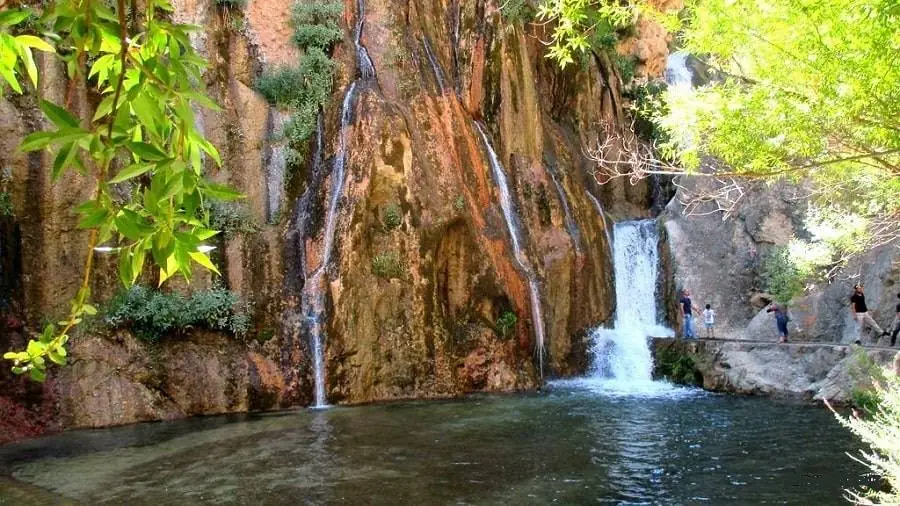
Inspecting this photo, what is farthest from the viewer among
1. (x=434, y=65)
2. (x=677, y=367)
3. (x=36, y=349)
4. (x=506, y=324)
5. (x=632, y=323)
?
(x=632, y=323)

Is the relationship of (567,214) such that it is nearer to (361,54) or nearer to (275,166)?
(361,54)

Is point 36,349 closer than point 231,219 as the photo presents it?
Yes

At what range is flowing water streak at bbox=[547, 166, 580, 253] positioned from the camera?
2095 cm

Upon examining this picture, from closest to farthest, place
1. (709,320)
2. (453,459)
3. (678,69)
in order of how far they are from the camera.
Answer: (453,459)
(709,320)
(678,69)

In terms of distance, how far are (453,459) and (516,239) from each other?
35.6ft

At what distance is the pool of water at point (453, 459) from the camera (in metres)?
7.56

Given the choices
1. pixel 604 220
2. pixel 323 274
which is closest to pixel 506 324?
pixel 323 274

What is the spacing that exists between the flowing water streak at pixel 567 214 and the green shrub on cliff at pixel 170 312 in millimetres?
10784

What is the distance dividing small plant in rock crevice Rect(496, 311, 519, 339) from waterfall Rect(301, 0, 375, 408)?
453 cm

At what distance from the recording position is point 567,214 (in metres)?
21.4

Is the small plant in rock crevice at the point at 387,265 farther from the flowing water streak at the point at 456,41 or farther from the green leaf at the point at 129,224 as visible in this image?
the green leaf at the point at 129,224

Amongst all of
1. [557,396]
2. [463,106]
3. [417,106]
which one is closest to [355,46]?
[417,106]

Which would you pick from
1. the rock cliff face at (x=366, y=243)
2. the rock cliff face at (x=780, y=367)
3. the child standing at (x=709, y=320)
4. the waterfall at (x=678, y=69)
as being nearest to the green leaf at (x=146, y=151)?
the rock cliff face at (x=366, y=243)

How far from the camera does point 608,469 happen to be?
857cm
